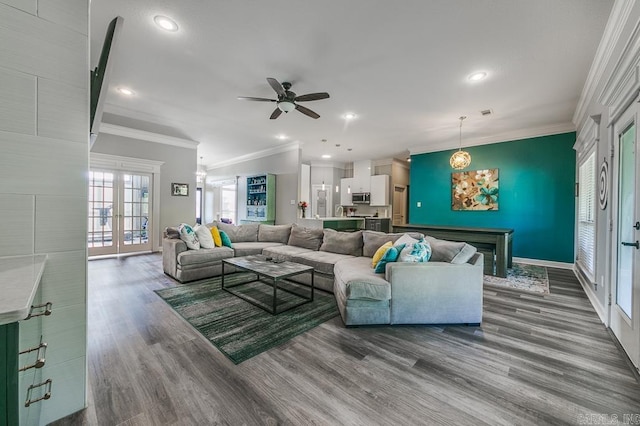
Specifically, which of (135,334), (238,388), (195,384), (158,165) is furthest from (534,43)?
(158,165)

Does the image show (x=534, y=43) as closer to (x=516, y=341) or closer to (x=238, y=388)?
(x=516, y=341)

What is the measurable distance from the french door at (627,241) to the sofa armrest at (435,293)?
104cm

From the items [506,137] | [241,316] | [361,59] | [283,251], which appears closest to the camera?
[241,316]

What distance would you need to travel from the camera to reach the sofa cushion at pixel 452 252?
8.90 ft

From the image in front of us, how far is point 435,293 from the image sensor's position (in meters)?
2.61

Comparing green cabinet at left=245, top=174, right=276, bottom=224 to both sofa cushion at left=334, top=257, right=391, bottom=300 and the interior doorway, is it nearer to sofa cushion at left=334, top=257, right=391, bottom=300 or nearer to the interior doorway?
Result: the interior doorway

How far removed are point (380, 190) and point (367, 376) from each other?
7.50 m

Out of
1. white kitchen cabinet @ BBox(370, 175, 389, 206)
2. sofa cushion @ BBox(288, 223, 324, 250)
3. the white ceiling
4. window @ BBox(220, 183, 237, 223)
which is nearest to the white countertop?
the white ceiling

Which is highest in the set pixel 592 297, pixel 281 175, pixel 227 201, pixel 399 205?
pixel 281 175

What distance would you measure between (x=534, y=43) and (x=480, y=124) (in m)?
2.78

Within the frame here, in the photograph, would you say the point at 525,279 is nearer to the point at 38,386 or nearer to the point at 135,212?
the point at 38,386

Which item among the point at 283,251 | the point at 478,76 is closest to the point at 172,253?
the point at 283,251

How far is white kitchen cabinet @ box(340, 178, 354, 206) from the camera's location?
974 cm

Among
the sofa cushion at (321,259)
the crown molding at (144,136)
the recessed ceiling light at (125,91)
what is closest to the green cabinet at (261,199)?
the crown molding at (144,136)
